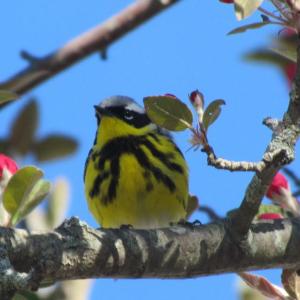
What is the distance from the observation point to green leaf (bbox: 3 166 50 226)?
2746mm

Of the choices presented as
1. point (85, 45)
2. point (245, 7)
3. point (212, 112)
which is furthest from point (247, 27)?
point (85, 45)

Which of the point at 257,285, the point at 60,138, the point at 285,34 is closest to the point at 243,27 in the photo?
the point at 285,34

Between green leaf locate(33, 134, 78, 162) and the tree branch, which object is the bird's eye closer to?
green leaf locate(33, 134, 78, 162)

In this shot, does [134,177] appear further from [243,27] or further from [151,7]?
[243,27]

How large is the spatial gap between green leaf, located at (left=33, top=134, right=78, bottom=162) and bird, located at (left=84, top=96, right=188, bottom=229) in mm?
1111

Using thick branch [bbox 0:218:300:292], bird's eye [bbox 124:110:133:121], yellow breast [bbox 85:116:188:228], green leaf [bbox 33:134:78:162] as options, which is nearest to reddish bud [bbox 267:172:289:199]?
thick branch [bbox 0:218:300:292]

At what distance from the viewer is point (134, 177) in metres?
4.78

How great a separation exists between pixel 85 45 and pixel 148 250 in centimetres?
144

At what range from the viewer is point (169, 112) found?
2.86 meters

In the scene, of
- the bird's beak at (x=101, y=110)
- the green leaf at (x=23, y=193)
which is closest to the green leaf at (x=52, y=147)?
the green leaf at (x=23, y=193)

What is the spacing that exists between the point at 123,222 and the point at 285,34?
7.56 ft

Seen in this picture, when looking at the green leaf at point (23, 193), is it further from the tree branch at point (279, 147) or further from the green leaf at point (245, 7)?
the green leaf at point (245, 7)

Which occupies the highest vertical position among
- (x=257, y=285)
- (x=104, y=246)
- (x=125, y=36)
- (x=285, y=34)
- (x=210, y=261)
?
(x=125, y=36)

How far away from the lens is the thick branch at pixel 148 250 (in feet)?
8.07
